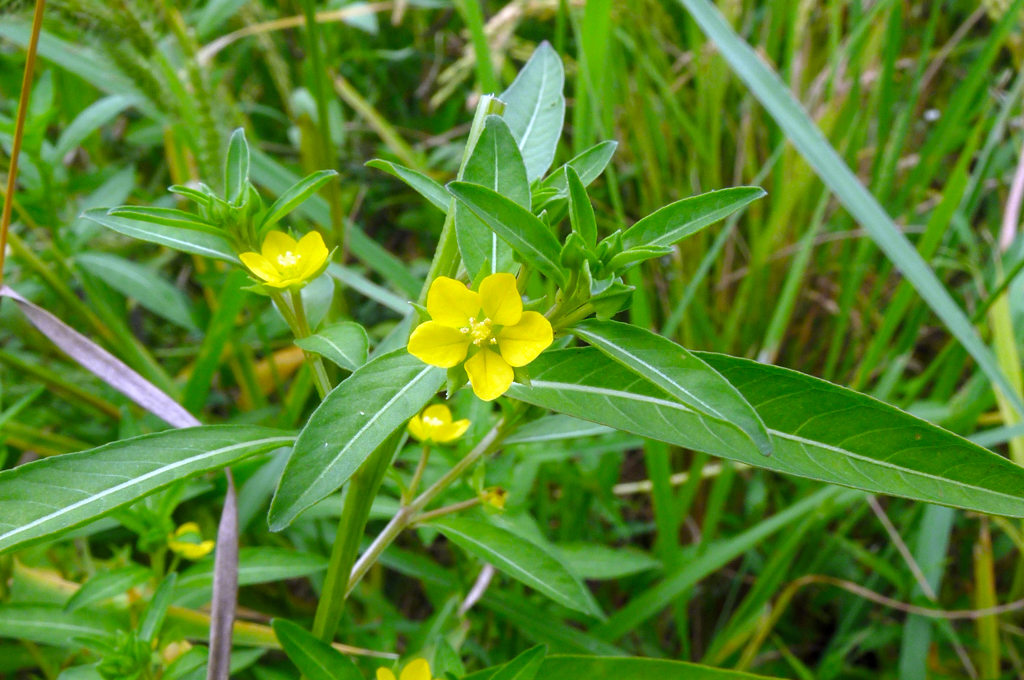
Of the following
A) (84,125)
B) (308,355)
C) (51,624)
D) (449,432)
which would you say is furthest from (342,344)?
(84,125)

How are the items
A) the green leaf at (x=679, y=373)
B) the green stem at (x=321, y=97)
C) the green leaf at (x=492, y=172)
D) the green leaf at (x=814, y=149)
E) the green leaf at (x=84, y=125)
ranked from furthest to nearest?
the green leaf at (x=84, y=125) → the green stem at (x=321, y=97) → the green leaf at (x=814, y=149) → the green leaf at (x=492, y=172) → the green leaf at (x=679, y=373)

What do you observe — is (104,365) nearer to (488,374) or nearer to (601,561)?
(488,374)

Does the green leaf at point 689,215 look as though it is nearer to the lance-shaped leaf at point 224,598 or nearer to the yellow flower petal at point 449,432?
the yellow flower petal at point 449,432

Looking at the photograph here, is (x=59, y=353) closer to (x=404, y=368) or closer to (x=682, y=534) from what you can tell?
(x=404, y=368)

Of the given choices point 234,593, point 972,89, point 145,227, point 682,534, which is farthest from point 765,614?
point 145,227

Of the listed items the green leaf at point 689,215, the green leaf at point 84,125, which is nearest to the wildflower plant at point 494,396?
the green leaf at point 689,215

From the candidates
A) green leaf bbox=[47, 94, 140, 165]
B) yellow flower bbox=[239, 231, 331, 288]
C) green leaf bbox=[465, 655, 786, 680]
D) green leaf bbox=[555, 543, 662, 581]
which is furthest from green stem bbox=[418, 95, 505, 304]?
green leaf bbox=[47, 94, 140, 165]
